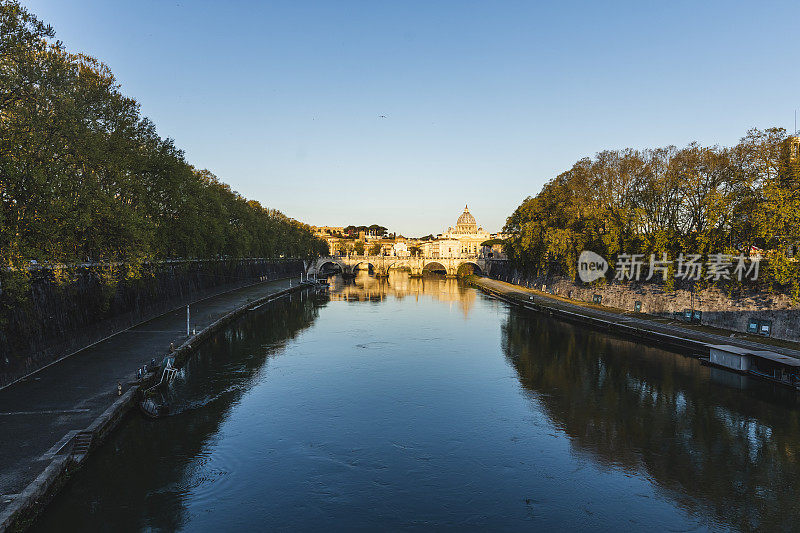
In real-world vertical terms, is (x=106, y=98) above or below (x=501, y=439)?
above

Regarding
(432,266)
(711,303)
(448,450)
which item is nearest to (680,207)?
(711,303)

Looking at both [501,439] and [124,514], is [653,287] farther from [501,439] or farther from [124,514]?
[124,514]

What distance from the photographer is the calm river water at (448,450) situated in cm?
1622

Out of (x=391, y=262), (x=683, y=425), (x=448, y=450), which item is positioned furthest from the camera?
(x=391, y=262)

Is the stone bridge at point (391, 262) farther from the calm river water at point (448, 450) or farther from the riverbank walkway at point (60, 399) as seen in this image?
the calm river water at point (448, 450)

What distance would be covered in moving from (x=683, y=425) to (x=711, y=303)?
84.6 ft

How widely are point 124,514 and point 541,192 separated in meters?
75.5

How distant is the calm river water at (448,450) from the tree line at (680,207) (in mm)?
12352

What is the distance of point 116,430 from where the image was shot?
2148cm

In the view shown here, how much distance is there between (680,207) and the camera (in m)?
51.6

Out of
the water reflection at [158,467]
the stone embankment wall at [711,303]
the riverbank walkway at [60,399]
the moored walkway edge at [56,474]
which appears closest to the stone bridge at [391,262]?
the stone embankment wall at [711,303]

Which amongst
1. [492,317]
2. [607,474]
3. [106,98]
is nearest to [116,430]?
[607,474]

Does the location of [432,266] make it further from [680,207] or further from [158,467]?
[158,467]

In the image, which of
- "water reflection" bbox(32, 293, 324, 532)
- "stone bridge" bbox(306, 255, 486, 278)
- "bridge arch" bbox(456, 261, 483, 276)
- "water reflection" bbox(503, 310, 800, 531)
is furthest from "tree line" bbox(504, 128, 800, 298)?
"stone bridge" bbox(306, 255, 486, 278)
